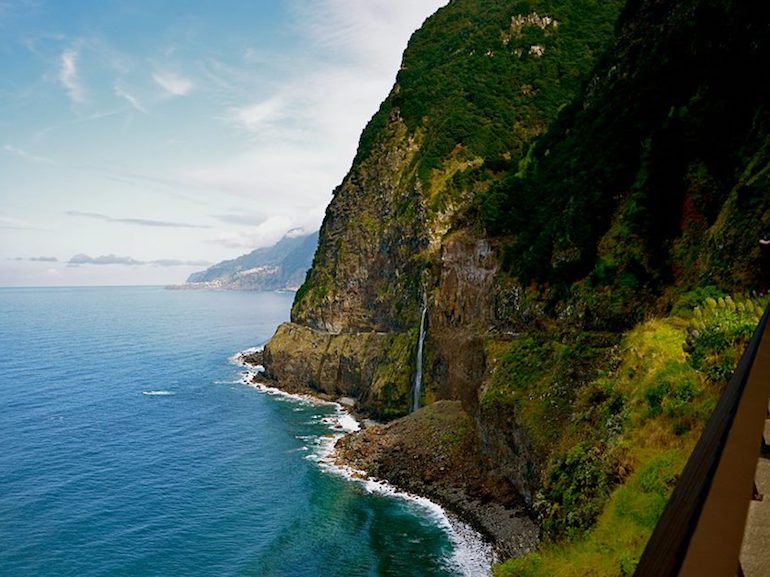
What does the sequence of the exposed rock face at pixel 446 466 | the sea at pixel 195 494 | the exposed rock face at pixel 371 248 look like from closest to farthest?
the sea at pixel 195 494, the exposed rock face at pixel 446 466, the exposed rock face at pixel 371 248

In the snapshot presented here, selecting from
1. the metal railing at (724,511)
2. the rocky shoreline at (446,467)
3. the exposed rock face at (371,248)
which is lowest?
the rocky shoreline at (446,467)

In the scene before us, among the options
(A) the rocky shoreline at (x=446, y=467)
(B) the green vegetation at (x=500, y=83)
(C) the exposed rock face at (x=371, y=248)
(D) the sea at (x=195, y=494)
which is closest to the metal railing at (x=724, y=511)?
(A) the rocky shoreline at (x=446, y=467)

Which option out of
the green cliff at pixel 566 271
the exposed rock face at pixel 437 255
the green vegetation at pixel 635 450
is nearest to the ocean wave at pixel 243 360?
the exposed rock face at pixel 437 255

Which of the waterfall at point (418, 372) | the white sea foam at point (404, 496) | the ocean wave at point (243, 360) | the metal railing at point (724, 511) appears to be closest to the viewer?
the metal railing at point (724, 511)

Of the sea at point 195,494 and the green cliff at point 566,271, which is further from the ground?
the green cliff at point 566,271

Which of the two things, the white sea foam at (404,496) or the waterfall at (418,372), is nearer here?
the white sea foam at (404,496)

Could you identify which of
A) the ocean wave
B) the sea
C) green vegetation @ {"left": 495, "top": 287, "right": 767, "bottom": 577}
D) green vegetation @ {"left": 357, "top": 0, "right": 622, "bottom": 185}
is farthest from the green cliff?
the ocean wave

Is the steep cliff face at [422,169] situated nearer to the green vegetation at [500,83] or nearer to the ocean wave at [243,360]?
the green vegetation at [500,83]
